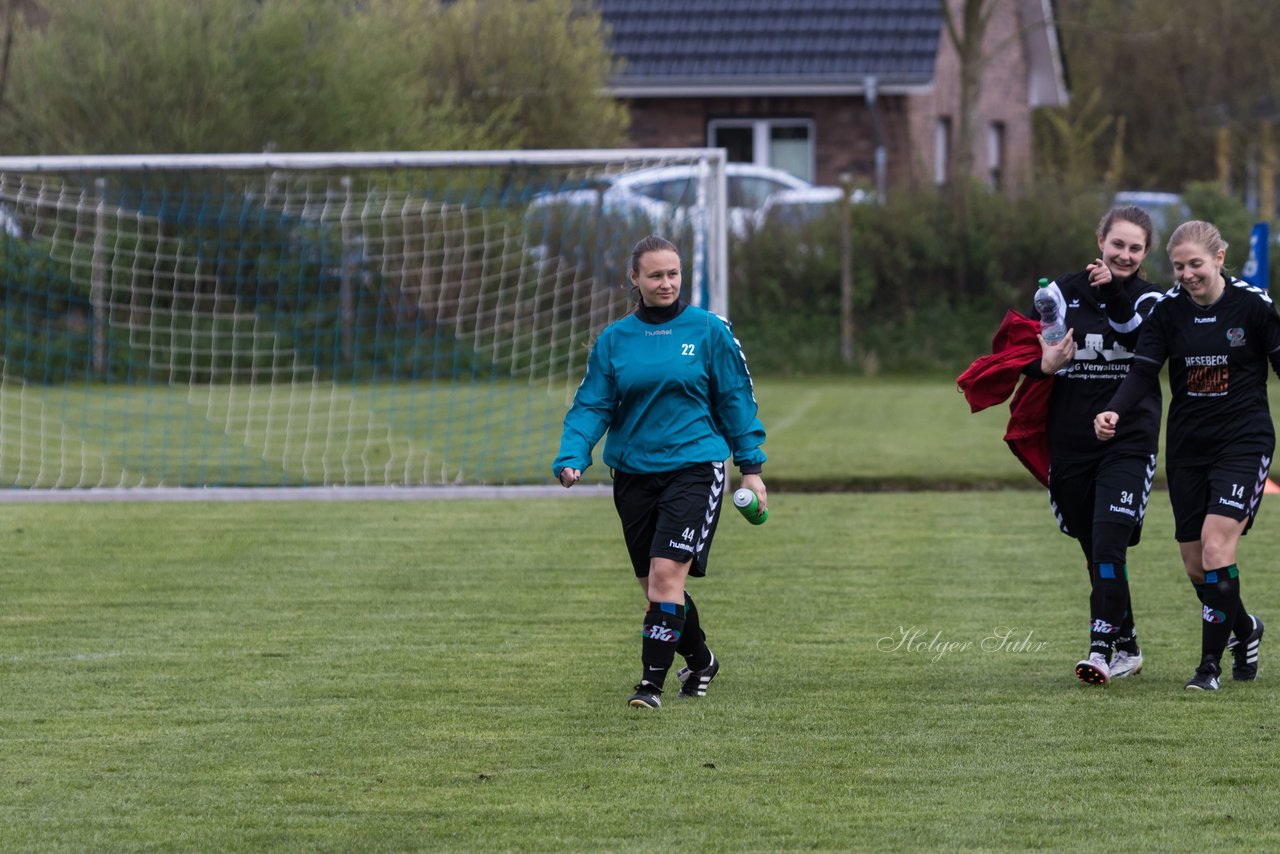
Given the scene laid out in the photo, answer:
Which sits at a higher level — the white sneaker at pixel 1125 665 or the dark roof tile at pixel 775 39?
the dark roof tile at pixel 775 39

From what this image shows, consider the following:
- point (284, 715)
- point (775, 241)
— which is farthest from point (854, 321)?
point (284, 715)

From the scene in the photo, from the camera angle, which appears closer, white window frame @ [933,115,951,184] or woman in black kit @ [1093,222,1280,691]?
woman in black kit @ [1093,222,1280,691]

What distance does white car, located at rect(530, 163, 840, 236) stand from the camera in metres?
18.8

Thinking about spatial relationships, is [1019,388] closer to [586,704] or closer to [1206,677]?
[1206,677]

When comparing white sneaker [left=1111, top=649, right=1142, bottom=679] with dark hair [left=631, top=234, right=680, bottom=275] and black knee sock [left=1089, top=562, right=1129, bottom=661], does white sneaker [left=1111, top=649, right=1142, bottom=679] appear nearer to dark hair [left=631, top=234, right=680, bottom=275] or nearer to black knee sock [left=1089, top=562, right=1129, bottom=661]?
black knee sock [left=1089, top=562, right=1129, bottom=661]

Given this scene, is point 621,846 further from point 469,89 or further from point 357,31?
point 469,89

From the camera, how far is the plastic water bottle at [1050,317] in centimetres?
665

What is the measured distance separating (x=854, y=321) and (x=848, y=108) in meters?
7.56

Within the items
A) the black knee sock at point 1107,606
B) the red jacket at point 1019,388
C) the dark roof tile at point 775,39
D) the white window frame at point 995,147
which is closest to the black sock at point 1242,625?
the black knee sock at point 1107,606

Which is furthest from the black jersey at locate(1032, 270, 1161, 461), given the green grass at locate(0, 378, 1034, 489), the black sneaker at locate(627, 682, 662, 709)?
the green grass at locate(0, 378, 1034, 489)

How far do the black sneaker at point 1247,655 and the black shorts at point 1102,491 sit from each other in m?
0.51

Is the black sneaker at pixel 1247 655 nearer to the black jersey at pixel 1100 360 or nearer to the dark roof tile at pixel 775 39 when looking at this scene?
the black jersey at pixel 1100 360

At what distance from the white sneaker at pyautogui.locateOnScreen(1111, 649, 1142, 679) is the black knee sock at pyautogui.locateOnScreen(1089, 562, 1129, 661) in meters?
0.24

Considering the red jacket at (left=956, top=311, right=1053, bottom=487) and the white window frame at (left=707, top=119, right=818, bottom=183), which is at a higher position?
the white window frame at (left=707, top=119, right=818, bottom=183)
